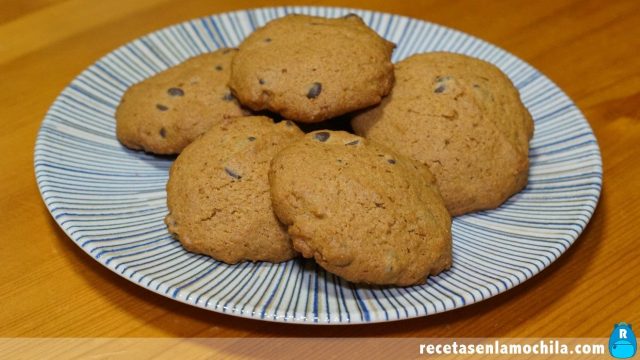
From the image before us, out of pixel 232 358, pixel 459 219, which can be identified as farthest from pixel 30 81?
pixel 459 219

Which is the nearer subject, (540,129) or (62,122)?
(62,122)

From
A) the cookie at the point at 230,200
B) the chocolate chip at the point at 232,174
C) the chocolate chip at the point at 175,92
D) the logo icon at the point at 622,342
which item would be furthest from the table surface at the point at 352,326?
the chocolate chip at the point at 175,92

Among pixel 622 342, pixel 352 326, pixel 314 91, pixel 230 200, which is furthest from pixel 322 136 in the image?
pixel 622 342

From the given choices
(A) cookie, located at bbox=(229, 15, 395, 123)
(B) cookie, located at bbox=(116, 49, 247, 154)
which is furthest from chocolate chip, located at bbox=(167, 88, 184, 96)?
(A) cookie, located at bbox=(229, 15, 395, 123)

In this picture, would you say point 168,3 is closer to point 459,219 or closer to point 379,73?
point 379,73

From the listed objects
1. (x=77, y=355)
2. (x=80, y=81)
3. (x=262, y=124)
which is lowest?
(x=77, y=355)

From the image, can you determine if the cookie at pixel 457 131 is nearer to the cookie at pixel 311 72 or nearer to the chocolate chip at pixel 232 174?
the cookie at pixel 311 72

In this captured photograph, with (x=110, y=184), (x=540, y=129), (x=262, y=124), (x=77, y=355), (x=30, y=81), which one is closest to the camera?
(x=77, y=355)
